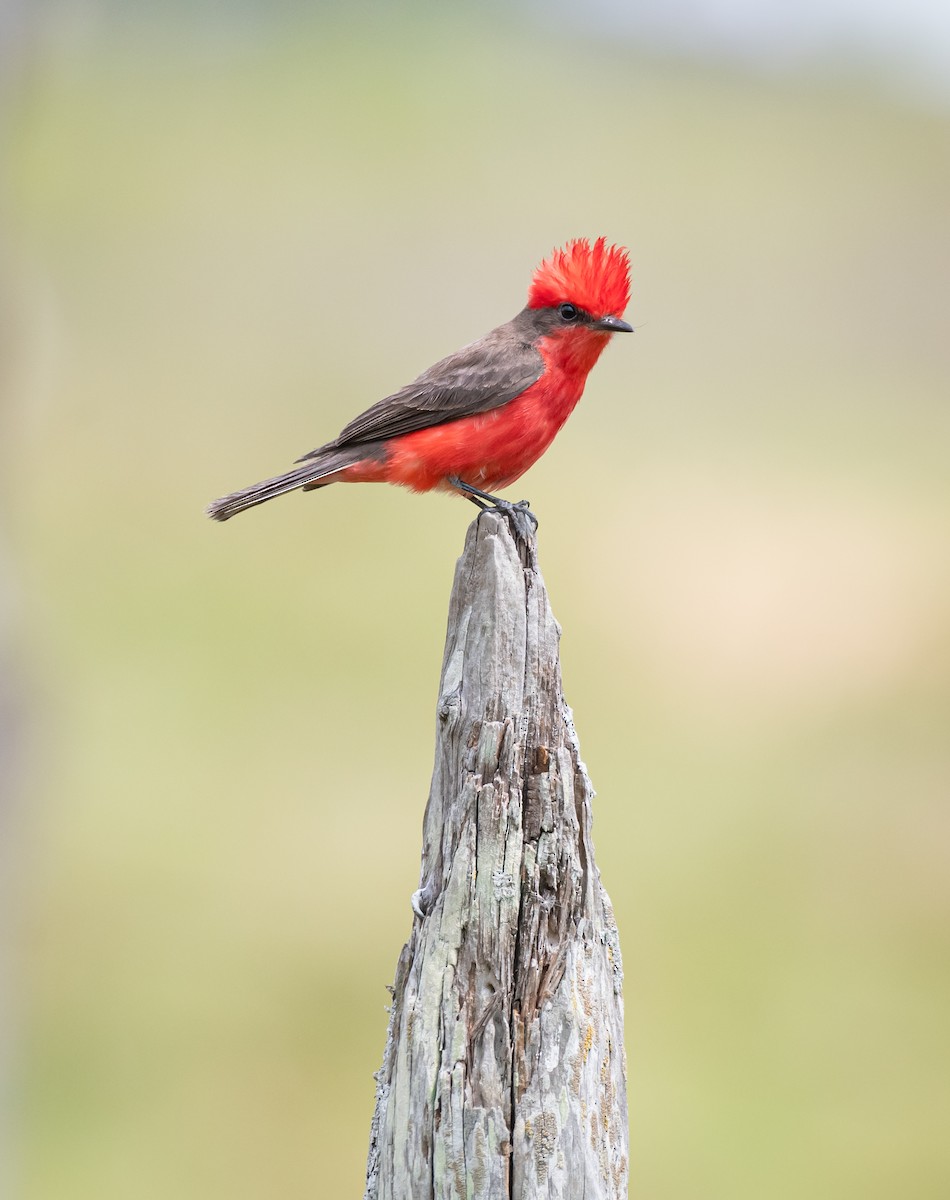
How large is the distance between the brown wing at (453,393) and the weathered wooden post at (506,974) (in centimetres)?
225

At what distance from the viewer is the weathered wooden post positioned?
265 centimetres

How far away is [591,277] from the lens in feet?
17.0

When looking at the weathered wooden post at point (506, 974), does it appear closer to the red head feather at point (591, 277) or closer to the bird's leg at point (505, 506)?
the bird's leg at point (505, 506)

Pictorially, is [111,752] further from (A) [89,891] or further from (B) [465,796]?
(B) [465,796]

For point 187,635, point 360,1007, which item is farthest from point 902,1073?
point 187,635

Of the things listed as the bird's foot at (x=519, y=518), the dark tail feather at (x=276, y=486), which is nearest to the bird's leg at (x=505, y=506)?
the bird's foot at (x=519, y=518)

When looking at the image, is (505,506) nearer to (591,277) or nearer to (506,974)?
(591,277)

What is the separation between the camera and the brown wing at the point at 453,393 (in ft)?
16.7

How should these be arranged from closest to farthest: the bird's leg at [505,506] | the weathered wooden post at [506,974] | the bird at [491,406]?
the weathered wooden post at [506,974], the bird's leg at [505,506], the bird at [491,406]

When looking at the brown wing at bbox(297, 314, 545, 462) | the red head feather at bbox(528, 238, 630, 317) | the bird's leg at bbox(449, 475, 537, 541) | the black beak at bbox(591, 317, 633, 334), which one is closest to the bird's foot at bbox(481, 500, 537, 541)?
the bird's leg at bbox(449, 475, 537, 541)

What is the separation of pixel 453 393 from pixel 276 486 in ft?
2.64

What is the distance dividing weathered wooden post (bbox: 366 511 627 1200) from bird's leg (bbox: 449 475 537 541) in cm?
81

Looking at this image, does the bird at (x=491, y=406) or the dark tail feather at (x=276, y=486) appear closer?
the dark tail feather at (x=276, y=486)

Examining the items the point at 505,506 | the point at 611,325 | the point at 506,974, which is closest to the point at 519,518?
the point at 505,506
